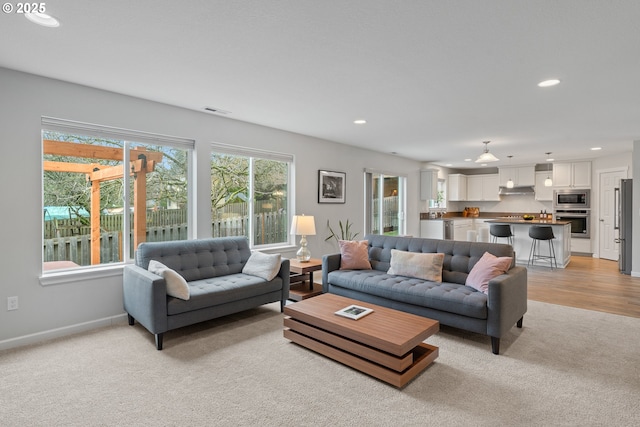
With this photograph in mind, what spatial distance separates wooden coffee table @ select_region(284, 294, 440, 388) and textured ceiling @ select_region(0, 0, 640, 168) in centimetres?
207

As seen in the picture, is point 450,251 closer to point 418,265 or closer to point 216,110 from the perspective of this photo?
point 418,265

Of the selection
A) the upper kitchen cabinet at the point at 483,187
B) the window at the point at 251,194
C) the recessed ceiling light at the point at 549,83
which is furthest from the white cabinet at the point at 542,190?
the window at the point at 251,194

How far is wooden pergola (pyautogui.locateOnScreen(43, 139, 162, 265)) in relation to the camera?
11.3 ft

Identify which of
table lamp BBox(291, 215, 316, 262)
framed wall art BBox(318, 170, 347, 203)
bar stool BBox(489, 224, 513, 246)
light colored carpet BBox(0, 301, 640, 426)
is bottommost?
light colored carpet BBox(0, 301, 640, 426)

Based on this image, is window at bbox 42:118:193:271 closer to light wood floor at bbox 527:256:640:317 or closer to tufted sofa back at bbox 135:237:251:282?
tufted sofa back at bbox 135:237:251:282

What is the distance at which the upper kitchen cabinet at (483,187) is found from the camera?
974cm

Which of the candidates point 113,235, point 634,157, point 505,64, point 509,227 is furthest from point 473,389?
point 634,157

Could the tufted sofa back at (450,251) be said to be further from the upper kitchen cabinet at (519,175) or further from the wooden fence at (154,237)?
the upper kitchen cabinet at (519,175)

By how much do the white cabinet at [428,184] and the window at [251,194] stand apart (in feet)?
14.9

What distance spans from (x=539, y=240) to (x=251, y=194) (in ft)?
19.3

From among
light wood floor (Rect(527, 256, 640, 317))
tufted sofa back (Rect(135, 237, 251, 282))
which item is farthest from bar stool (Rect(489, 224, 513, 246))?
tufted sofa back (Rect(135, 237, 251, 282))

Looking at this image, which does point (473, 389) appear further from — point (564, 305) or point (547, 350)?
point (564, 305)

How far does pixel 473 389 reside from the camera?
2.34m

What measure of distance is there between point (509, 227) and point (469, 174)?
3818mm
